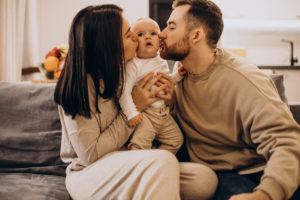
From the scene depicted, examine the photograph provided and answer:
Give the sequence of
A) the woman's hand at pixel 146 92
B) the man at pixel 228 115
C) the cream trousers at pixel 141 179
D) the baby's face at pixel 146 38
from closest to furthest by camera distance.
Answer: the cream trousers at pixel 141 179 < the man at pixel 228 115 < the woman's hand at pixel 146 92 < the baby's face at pixel 146 38

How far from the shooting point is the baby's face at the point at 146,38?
171cm

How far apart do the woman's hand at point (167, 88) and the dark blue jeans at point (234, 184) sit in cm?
38

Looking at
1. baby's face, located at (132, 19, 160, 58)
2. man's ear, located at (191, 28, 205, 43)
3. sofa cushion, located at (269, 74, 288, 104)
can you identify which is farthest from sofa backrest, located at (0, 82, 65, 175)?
sofa cushion, located at (269, 74, 288, 104)

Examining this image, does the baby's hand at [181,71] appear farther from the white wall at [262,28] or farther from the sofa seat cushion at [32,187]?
the white wall at [262,28]

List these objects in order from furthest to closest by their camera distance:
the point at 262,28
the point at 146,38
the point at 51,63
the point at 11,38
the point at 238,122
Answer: the point at 262,28 → the point at 11,38 → the point at 51,63 → the point at 146,38 → the point at 238,122

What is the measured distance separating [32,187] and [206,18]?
108cm

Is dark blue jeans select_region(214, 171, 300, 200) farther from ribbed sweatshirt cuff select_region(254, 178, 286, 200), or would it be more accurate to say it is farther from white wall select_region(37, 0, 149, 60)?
Answer: white wall select_region(37, 0, 149, 60)

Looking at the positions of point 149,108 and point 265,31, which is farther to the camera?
point 265,31

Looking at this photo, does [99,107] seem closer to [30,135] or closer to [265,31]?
[30,135]

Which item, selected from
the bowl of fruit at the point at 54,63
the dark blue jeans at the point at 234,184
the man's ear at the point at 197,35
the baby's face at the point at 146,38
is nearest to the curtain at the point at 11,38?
the bowl of fruit at the point at 54,63

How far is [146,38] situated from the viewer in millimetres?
1713

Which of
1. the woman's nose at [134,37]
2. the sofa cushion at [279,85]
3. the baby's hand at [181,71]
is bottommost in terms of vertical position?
the sofa cushion at [279,85]

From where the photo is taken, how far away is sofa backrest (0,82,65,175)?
1.89 m

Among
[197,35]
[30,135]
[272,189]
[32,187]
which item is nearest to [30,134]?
[30,135]
